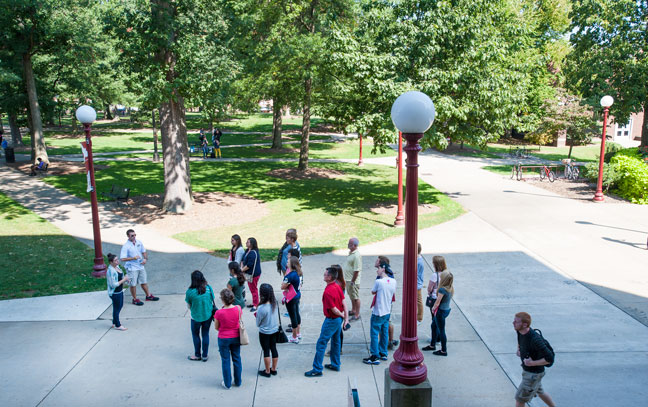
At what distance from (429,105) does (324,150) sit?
3234 cm

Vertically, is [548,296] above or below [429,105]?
below

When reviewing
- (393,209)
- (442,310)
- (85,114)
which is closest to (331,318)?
(442,310)

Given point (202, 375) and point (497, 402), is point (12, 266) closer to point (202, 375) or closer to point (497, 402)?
point (202, 375)

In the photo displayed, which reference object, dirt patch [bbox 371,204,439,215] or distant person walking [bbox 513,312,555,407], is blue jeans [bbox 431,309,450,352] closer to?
distant person walking [bbox 513,312,555,407]

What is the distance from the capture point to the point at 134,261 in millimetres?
9672

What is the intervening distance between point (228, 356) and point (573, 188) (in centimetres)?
1953

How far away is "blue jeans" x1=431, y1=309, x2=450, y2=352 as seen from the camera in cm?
771

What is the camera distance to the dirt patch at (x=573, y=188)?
1966cm

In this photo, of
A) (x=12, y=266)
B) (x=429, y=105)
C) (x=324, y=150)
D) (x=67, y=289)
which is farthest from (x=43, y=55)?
(x=429, y=105)

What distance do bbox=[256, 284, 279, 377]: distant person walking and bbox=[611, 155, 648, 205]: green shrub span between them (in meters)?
17.0

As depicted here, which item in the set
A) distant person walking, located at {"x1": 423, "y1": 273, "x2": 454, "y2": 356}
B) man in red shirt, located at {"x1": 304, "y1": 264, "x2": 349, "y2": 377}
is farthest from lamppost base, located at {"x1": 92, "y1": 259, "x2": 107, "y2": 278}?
distant person walking, located at {"x1": 423, "y1": 273, "x2": 454, "y2": 356}

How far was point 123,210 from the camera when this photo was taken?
17.9m

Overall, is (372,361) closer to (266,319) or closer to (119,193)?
(266,319)

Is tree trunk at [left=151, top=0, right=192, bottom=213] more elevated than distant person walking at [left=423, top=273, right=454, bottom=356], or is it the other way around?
tree trunk at [left=151, top=0, right=192, bottom=213]
